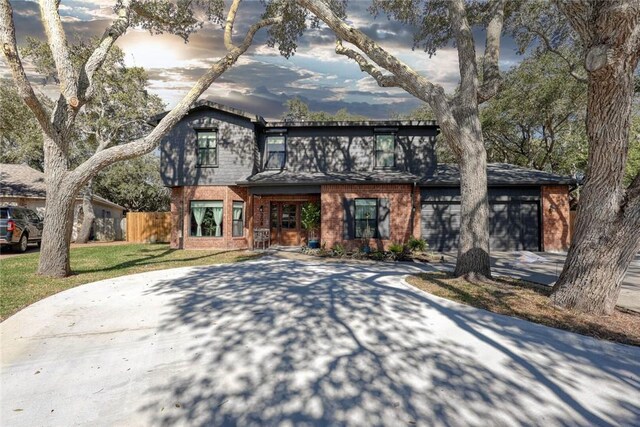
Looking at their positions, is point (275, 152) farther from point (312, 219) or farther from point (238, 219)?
point (312, 219)

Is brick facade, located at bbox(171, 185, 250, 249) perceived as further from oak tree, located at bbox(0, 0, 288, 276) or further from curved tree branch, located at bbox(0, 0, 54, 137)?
curved tree branch, located at bbox(0, 0, 54, 137)

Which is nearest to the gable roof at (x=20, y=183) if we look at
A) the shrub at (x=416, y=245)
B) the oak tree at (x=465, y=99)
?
the oak tree at (x=465, y=99)

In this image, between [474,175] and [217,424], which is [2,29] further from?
[474,175]

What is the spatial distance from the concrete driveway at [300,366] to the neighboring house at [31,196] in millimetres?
16704

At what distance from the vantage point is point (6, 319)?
482 centimetres

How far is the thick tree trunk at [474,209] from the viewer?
24.0 feet

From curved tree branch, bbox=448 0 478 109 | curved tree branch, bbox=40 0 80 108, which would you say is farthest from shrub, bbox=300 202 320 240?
curved tree branch, bbox=40 0 80 108

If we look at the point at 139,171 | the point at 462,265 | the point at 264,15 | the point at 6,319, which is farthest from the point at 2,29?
the point at 139,171

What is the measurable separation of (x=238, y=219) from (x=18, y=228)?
8.66 m

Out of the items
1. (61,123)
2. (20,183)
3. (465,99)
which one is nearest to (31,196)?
(20,183)

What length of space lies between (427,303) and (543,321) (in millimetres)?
1722

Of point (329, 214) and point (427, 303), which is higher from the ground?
point (329, 214)

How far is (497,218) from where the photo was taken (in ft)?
47.4

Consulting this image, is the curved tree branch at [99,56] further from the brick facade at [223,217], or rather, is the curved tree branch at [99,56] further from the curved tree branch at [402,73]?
the brick facade at [223,217]
